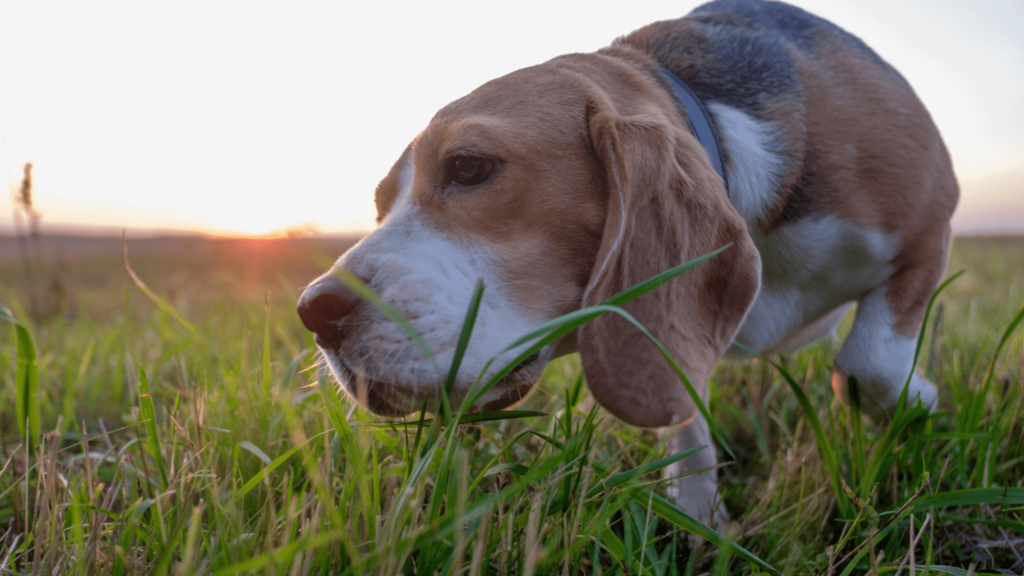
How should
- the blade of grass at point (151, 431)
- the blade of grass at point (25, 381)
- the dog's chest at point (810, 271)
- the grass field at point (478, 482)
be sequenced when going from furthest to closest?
the dog's chest at point (810, 271)
the blade of grass at point (25, 381)
the blade of grass at point (151, 431)
the grass field at point (478, 482)

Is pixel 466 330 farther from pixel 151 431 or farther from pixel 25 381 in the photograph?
pixel 25 381

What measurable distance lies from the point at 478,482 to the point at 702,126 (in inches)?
54.9

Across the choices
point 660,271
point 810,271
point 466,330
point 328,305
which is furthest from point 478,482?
point 810,271

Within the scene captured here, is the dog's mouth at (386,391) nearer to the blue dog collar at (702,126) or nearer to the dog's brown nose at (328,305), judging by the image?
the dog's brown nose at (328,305)

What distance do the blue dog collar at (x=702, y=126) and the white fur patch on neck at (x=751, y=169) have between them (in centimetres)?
4

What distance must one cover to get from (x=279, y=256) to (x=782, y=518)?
3625 millimetres

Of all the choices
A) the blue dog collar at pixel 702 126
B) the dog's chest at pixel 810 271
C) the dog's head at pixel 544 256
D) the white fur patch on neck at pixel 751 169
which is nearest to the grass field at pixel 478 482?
the dog's head at pixel 544 256

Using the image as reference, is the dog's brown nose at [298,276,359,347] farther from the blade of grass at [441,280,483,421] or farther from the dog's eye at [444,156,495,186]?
the dog's eye at [444,156,495,186]

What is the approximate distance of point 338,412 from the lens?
135 centimetres

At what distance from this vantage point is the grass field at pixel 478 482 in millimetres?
1078

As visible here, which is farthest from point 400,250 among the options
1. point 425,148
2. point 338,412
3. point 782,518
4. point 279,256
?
point 279,256

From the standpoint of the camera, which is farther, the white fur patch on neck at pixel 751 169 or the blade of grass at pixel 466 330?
the white fur patch on neck at pixel 751 169

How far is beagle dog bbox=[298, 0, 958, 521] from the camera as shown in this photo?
1563mm

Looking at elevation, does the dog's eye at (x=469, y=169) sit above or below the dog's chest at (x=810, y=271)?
above
